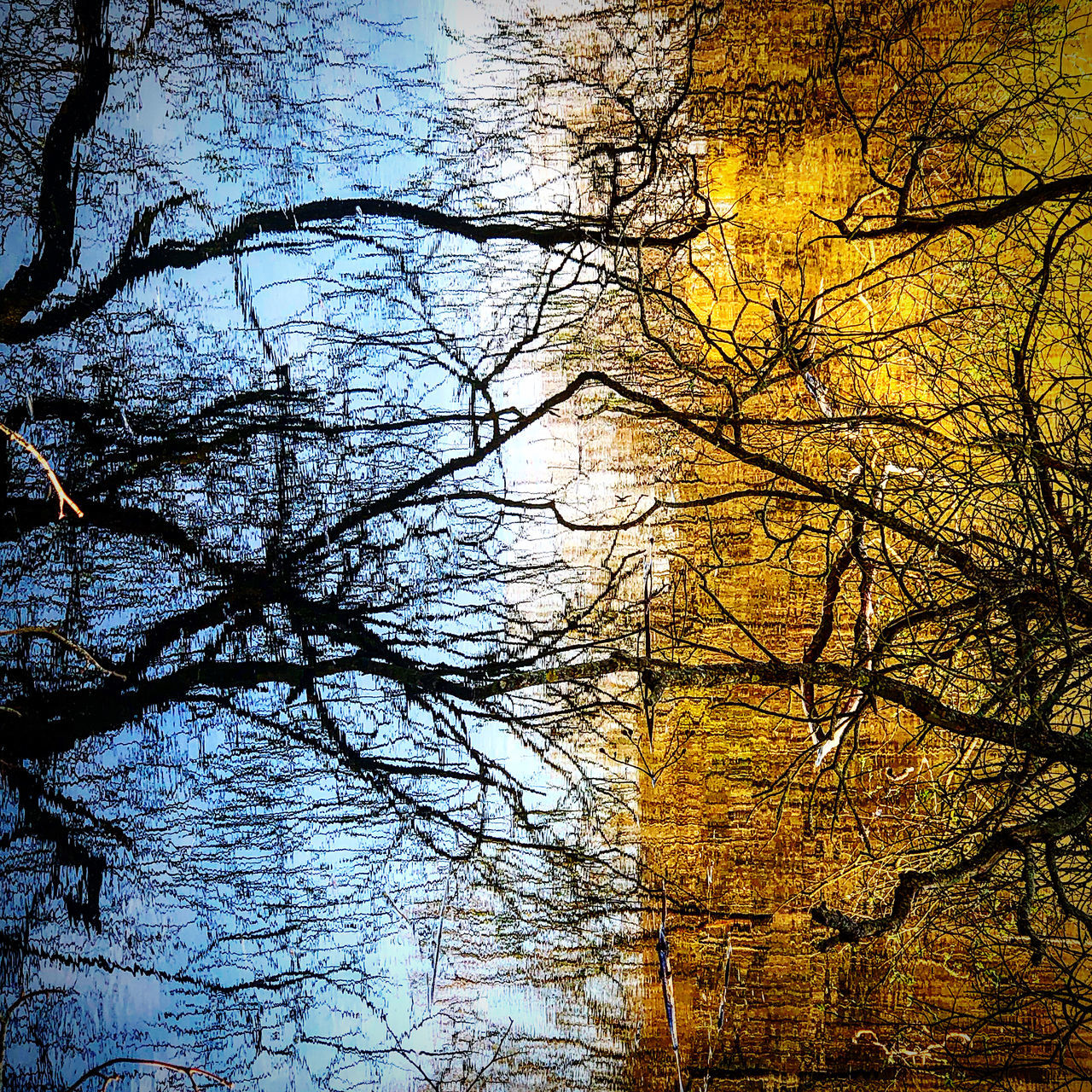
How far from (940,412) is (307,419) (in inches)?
47.5

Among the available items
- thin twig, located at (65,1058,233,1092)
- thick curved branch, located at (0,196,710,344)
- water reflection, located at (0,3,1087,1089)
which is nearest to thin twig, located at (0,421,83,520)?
water reflection, located at (0,3,1087,1089)

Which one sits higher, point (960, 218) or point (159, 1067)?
point (960, 218)

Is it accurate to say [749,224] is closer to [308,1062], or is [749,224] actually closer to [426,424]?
[426,424]

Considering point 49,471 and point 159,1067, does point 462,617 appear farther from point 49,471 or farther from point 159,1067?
point 159,1067

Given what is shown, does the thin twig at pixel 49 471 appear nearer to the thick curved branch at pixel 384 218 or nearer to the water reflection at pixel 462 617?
the water reflection at pixel 462 617

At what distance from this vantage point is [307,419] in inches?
73.4

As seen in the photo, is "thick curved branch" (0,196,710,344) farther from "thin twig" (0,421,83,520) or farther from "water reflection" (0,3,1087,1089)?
"thin twig" (0,421,83,520)

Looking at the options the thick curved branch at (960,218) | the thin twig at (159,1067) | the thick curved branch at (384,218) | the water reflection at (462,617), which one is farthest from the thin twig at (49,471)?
the thick curved branch at (960,218)

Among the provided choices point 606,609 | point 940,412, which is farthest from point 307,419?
point 940,412

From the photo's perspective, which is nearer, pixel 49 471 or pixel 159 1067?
pixel 49 471

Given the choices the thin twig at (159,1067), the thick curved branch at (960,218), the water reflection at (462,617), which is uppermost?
the thick curved branch at (960,218)

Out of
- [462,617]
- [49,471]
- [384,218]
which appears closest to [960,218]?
[384,218]

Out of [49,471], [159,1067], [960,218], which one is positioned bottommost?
[159,1067]

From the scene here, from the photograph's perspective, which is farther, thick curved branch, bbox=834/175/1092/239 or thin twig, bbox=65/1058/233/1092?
thick curved branch, bbox=834/175/1092/239
